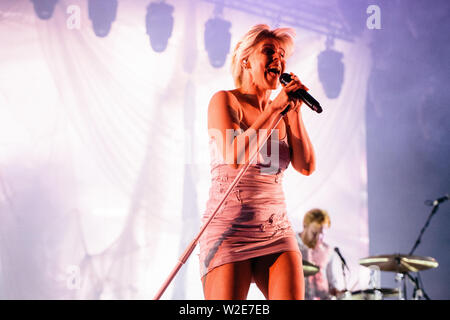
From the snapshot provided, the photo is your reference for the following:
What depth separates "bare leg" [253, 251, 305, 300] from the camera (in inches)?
48.5

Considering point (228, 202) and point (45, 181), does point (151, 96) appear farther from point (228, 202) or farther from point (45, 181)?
point (228, 202)

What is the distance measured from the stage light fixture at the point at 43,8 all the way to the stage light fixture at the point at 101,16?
255 millimetres

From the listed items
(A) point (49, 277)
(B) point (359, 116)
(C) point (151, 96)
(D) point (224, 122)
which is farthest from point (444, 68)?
(A) point (49, 277)

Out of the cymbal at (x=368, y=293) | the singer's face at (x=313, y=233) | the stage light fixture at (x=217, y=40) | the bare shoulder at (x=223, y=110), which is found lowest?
the cymbal at (x=368, y=293)

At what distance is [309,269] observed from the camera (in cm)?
307

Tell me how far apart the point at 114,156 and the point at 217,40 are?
102 centimetres

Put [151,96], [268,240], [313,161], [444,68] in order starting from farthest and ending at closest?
1. [444,68]
2. [151,96]
3. [313,161]
4. [268,240]

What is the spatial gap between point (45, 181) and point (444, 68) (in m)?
2.81

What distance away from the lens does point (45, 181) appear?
3127mm

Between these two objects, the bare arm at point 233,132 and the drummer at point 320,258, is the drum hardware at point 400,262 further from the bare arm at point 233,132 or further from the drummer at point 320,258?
the bare arm at point 233,132

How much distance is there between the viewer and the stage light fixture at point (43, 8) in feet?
10.5

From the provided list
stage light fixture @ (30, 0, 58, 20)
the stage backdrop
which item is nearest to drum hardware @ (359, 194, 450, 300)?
the stage backdrop

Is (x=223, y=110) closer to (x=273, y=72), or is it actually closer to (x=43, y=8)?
(x=273, y=72)

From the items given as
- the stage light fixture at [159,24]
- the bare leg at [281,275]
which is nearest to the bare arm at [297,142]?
the bare leg at [281,275]
